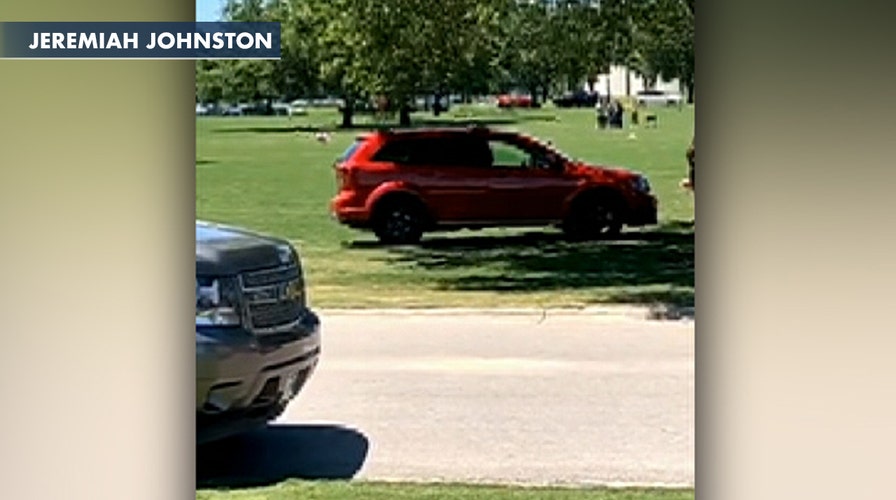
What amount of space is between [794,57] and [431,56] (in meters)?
1.04

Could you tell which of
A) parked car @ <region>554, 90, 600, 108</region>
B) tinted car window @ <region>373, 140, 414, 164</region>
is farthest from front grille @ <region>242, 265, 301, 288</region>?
parked car @ <region>554, 90, 600, 108</region>

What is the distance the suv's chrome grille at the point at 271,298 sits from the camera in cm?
377

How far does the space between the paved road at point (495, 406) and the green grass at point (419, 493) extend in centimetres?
3

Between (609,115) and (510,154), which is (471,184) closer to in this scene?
(510,154)

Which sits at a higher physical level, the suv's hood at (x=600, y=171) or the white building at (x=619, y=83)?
the white building at (x=619, y=83)

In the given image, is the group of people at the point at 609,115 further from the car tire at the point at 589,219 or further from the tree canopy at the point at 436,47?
the car tire at the point at 589,219

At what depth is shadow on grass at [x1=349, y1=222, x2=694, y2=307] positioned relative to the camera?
3.77 meters

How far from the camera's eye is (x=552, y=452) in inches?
146

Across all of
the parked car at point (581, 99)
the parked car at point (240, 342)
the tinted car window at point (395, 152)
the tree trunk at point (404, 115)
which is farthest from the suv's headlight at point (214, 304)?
the parked car at point (581, 99)

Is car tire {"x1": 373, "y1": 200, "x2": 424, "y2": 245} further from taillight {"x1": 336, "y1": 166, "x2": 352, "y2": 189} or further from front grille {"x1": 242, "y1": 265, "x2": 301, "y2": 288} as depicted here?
front grille {"x1": 242, "y1": 265, "x2": 301, "y2": 288}

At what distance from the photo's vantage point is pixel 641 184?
381 cm

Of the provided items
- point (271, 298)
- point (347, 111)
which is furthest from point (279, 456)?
point (347, 111)

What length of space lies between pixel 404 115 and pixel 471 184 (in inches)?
11.3

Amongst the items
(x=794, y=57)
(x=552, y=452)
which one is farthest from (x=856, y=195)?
(x=552, y=452)
